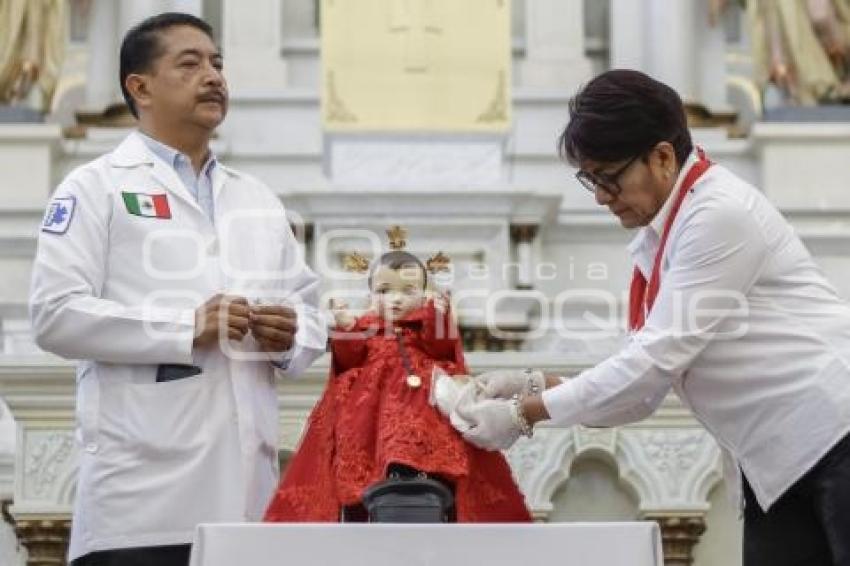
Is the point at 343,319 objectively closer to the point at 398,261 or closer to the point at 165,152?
the point at 398,261

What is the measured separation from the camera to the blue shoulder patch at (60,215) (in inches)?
138

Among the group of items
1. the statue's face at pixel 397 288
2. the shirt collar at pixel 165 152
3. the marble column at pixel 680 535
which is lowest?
the marble column at pixel 680 535

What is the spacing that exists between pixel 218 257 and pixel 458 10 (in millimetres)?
4968

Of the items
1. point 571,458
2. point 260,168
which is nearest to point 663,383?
point 571,458

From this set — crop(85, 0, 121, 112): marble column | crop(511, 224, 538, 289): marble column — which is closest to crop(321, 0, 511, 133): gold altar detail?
crop(511, 224, 538, 289): marble column

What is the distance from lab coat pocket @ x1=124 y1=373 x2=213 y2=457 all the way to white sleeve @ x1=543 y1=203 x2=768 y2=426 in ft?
2.17

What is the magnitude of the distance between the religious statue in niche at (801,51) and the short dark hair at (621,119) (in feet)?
20.1

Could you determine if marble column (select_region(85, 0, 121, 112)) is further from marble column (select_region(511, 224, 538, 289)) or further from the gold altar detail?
marble column (select_region(511, 224, 538, 289))

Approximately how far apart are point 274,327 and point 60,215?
416 mm

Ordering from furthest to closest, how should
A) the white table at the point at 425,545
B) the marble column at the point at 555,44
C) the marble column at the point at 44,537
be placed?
1. the marble column at the point at 555,44
2. the marble column at the point at 44,537
3. the white table at the point at 425,545

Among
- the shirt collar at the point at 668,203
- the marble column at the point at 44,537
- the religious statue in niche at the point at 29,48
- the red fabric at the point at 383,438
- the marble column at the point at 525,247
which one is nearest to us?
the shirt collar at the point at 668,203

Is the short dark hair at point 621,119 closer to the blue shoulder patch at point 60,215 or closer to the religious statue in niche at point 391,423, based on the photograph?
the religious statue in niche at point 391,423

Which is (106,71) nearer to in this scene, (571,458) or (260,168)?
(260,168)

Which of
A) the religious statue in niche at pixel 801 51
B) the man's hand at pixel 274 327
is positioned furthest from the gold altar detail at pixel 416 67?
the man's hand at pixel 274 327
